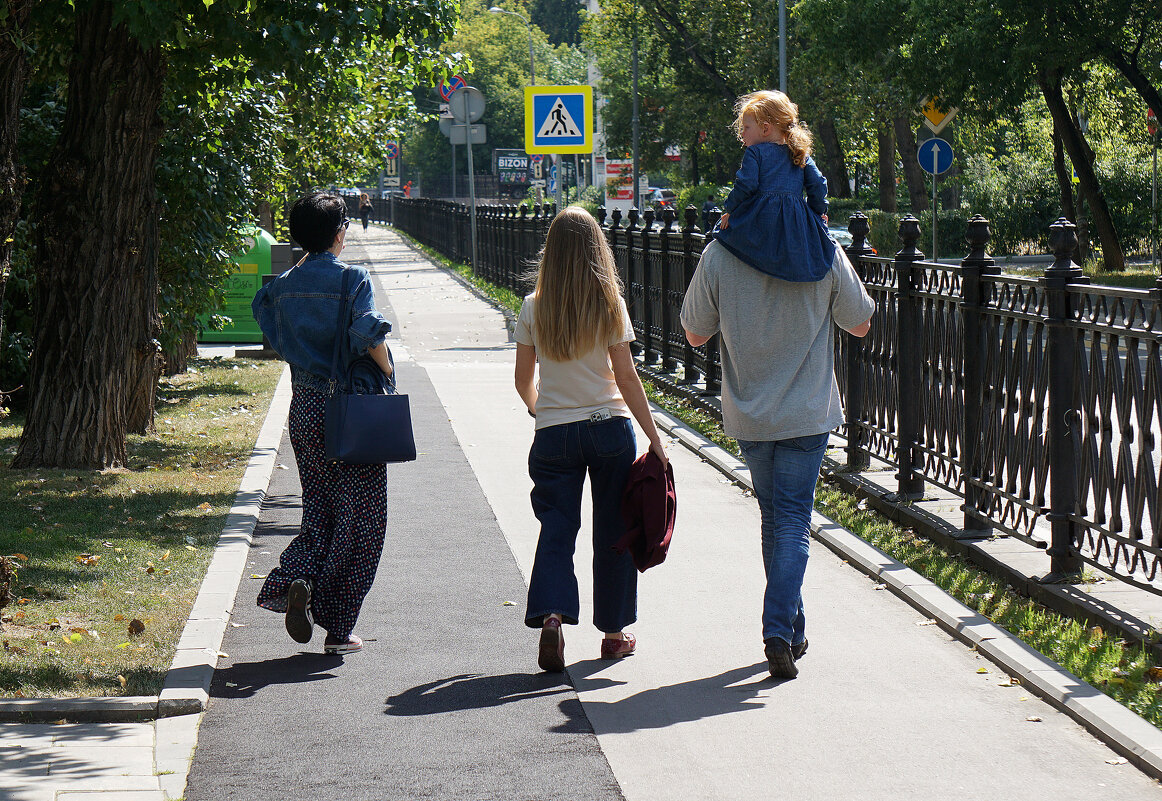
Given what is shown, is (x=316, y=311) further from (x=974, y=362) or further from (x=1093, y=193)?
(x=1093, y=193)

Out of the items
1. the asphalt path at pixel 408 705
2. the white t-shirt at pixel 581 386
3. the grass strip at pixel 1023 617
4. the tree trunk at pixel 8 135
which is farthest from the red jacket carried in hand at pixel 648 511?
the tree trunk at pixel 8 135

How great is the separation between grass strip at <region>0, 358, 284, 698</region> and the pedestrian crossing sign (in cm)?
837

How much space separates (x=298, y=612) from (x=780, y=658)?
5.84ft

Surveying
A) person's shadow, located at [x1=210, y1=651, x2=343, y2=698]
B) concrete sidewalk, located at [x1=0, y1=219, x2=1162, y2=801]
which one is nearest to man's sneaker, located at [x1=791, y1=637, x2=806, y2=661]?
concrete sidewalk, located at [x1=0, y1=219, x2=1162, y2=801]

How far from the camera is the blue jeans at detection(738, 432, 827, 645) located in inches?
204

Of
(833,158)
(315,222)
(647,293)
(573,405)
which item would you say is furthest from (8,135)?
(833,158)

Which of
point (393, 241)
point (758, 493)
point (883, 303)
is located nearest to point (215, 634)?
point (758, 493)

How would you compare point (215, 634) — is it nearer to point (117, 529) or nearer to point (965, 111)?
point (117, 529)

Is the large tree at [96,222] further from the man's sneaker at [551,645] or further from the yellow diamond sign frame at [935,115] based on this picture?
the yellow diamond sign frame at [935,115]

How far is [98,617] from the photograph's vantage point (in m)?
6.04

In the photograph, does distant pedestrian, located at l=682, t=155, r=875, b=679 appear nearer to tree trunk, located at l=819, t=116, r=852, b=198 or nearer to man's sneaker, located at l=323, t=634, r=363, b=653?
man's sneaker, located at l=323, t=634, r=363, b=653

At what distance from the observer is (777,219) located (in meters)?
5.10

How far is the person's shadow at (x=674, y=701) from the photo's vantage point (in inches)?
189

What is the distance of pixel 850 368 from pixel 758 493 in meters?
3.64
